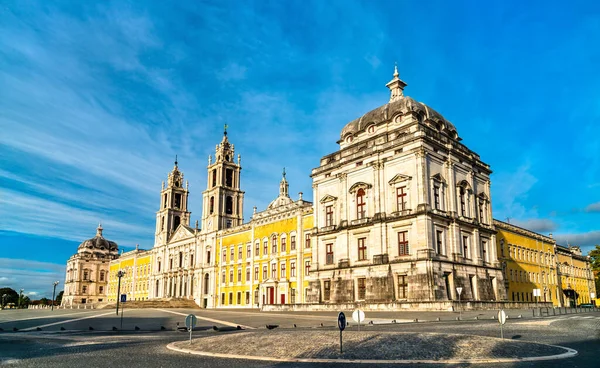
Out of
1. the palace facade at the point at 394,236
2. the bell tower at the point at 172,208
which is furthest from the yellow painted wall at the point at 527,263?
the bell tower at the point at 172,208

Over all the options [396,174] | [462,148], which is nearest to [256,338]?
[396,174]

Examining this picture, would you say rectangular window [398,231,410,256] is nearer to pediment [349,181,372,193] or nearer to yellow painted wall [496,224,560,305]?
pediment [349,181,372,193]

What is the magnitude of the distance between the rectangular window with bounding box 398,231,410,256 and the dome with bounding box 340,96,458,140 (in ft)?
39.0

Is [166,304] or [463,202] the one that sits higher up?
[463,202]

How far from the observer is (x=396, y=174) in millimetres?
42969

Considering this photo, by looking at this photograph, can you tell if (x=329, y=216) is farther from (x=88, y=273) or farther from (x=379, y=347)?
(x=88, y=273)

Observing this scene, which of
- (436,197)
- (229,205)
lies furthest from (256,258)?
(436,197)

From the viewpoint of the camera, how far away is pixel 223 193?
80125 mm

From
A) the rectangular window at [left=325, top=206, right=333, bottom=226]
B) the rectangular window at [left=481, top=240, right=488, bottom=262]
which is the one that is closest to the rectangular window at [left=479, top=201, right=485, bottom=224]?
the rectangular window at [left=481, top=240, right=488, bottom=262]

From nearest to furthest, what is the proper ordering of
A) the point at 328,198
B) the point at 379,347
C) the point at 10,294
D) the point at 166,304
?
1. the point at 379,347
2. the point at 328,198
3. the point at 166,304
4. the point at 10,294

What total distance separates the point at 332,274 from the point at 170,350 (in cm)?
3184

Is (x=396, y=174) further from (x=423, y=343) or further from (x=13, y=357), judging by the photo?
(x=13, y=357)

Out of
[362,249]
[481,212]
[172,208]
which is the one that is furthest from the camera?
[172,208]

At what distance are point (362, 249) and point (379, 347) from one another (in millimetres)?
30702
